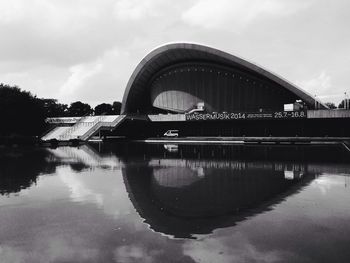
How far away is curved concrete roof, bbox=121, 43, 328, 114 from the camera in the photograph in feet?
155

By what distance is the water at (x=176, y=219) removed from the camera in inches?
202

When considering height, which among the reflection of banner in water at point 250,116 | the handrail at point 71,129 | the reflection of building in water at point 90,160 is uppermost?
the reflection of banner in water at point 250,116

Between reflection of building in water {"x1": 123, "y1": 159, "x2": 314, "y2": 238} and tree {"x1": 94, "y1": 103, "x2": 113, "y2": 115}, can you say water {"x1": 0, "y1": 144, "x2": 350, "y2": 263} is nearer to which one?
reflection of building in water {"x1": 123, "y1": 159, "x2": 314, "y2": 238}

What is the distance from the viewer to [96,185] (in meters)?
11.1

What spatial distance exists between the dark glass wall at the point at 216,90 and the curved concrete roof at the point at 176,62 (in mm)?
1783

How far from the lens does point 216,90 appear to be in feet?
179

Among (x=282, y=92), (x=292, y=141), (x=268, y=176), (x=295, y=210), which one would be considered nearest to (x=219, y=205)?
(x=295, y=210)

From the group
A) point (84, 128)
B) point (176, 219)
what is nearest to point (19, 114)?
point (84, 128)

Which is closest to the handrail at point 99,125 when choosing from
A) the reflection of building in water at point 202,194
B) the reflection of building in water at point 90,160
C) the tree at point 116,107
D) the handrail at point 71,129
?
the handrail at point 71,129

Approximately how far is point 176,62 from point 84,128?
63.7 ft

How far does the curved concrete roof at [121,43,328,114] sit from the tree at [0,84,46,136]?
17.1m

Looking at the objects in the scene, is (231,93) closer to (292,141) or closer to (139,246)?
(292,141)

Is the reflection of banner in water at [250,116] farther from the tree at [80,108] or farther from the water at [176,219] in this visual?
the tree at [80,108]

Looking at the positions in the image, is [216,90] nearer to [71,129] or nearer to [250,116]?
[250,116]
